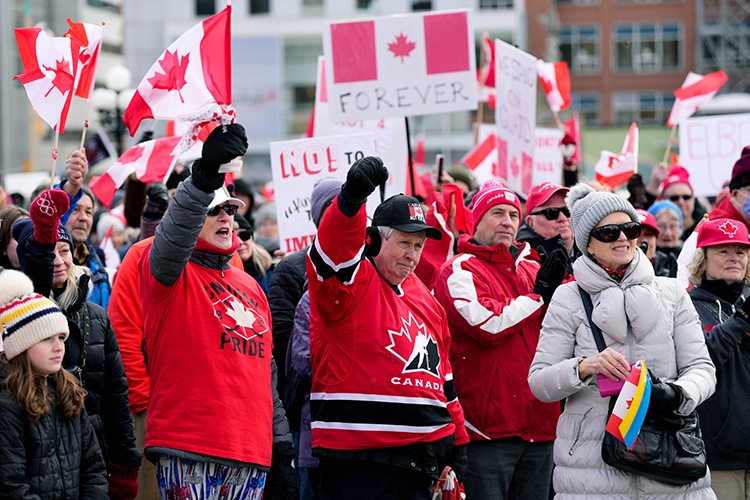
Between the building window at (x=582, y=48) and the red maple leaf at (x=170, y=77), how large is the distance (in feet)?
136

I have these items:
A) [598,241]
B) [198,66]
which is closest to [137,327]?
[198,66]

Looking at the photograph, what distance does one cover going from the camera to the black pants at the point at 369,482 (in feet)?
12.1

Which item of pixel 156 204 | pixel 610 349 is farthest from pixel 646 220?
pixel 156 204

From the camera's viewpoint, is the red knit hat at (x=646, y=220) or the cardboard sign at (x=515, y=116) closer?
the red knit hat at (x=646, y=220)

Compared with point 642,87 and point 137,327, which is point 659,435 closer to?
point 137,327

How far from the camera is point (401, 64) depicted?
6.90 m

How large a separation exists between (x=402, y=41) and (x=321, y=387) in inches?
153

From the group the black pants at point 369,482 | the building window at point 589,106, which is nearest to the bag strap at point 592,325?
the black pants at point 369,482

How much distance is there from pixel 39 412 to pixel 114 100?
10697 mm

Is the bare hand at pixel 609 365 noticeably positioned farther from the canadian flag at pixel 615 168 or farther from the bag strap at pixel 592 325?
the canadian flag at pixel 615 168

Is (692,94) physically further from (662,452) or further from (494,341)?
(662,452)

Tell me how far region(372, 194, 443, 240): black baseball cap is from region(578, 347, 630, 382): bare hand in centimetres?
85

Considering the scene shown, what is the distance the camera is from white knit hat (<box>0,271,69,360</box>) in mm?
3502

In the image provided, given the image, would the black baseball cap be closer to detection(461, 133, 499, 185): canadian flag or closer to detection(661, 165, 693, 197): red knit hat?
detection(661, 165, 693, 197): red knit hat
